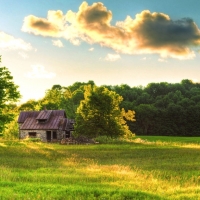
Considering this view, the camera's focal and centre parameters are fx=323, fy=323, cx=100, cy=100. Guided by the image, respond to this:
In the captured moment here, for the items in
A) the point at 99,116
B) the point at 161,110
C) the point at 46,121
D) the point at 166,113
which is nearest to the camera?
the point at 99,116

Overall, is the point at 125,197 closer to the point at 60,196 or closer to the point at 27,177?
the point at 60,196

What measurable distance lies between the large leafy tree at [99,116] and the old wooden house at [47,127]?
11664 millimetres

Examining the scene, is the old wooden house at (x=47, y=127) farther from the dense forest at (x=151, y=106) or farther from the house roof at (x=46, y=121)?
the dense forest at (x=151, y=106)

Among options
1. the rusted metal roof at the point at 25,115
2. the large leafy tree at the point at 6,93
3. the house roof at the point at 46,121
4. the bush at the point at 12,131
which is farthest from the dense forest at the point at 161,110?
the large leafy tree at the point at 6,93

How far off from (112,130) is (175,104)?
193 ft

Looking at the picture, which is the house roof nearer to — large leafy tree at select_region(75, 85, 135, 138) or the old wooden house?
the old wooden house

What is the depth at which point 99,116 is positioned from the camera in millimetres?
60344

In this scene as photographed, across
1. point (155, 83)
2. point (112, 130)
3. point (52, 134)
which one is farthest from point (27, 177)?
point (155, 83)

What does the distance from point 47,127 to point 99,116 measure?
15.8 m

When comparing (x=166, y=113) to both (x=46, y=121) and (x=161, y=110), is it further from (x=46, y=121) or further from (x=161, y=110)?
(x=46, y=121)

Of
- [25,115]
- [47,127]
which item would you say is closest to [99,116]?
[47,127]

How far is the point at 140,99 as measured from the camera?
4754 inches

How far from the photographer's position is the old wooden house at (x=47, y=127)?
71.1m

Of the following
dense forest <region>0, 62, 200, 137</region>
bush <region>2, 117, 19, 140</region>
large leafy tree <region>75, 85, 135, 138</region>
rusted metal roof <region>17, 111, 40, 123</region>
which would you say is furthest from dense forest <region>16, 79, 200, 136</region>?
large leafy tree <region>75, 85, 135, 138</region>
